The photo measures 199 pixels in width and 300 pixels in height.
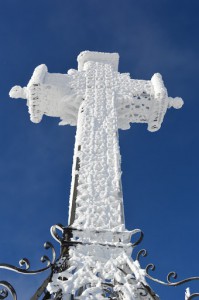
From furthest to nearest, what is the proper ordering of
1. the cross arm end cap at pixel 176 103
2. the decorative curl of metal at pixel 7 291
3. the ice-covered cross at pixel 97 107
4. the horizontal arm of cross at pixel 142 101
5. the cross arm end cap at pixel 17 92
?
1. the cross arm end cap at pixel 176 103
2. the cross arm end cap at pixel 17 92
3. the horizontal arm of cross at pixel 142 101
4. the ice-covered cross at pixel 97 107
5. the decorative curl of metal at pixel 7 291

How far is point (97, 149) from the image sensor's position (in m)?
3.63

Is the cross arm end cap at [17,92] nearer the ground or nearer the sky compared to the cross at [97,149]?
nearer the sky

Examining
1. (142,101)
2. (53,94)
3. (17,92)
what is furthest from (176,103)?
(17,92)

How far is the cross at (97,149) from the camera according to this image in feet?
7.41

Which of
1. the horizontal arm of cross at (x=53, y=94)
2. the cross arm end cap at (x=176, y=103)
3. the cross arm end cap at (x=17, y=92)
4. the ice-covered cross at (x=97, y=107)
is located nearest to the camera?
the ice-covered cross at (x=97, y=107)

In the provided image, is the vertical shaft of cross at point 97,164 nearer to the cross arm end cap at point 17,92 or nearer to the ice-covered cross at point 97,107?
the ice-covered cross at point 97,107

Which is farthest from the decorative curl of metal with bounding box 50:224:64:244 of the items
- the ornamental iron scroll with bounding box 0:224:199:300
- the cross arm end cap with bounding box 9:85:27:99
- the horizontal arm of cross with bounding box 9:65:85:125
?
the cross arm end cap with bounding box 9:85:27:99

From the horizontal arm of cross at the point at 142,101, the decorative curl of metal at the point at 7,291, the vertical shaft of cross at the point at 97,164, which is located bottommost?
the decorative curl of metal at the point at 7,291

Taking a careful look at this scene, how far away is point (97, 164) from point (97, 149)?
0.21m

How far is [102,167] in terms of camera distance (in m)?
3.45

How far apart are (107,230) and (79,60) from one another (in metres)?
3.01

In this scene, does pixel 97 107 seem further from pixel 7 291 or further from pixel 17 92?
pixel 7 291

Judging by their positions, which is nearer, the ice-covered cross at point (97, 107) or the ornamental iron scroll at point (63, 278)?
the ornamental iron scroll at point (63, 278)

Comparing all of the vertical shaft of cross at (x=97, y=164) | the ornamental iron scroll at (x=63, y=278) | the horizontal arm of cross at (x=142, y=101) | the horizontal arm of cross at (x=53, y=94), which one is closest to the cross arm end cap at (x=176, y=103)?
the horizontal arm of cross at (x=142, y=101)
